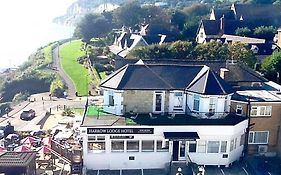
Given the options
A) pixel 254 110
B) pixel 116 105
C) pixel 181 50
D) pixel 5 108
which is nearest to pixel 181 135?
pixel 116 105

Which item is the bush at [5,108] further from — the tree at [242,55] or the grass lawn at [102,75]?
the tree at [242,55]

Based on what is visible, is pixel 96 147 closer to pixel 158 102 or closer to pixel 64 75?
pixel 158 102

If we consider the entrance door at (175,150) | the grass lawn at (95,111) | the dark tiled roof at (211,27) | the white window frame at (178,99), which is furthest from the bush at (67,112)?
the dark tiled roof at (211,27)

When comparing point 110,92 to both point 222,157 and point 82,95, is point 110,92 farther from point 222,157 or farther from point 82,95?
point 82,95

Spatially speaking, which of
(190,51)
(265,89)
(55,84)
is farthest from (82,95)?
(265,89)

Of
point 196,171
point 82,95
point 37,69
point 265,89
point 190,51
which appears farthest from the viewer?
point 37,69
